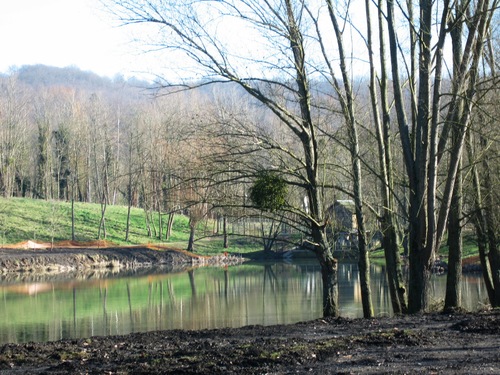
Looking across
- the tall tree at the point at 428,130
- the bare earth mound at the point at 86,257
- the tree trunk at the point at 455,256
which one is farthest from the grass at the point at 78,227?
the tall tree at the point at 428,130

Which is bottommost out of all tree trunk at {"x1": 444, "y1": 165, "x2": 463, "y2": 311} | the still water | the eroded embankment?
the still water

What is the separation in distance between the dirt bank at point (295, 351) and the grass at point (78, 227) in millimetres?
43548

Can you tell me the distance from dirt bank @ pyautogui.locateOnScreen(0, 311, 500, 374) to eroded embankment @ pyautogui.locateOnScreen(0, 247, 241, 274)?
3480cm

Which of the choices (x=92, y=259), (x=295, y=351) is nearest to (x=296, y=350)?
(x=295, y=351)

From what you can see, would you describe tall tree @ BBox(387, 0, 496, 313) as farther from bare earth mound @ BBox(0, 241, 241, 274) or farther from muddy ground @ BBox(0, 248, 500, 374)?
bare earth mound @ BBox(0, 241, 241, 274)

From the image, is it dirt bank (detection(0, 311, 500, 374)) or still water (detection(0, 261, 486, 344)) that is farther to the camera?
still water (detection(0, 261, 486, 344))

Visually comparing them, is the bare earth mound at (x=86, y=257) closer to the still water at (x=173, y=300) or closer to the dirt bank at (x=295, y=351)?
the still water at (x=173, y=300)

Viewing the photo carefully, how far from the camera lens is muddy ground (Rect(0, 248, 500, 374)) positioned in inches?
295

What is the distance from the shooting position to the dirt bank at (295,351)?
24.5 feet

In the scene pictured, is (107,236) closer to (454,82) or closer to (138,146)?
(138,146)

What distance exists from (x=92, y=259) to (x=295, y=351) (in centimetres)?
4076

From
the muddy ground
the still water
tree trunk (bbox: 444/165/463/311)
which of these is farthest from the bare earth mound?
the muddy ground

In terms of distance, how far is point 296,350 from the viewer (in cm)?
828

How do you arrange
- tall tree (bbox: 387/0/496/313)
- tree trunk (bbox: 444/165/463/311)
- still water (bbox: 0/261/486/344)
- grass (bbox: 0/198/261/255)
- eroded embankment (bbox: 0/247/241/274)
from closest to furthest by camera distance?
tall tree (bbox: 387/0/496/313), tree trunk (bbox: 444/165/463/311), still water (bbox: 0/261/486/344), eroded embankment (bbox: 0/247/241/274), grass (bbox: 0/198/261/255)
